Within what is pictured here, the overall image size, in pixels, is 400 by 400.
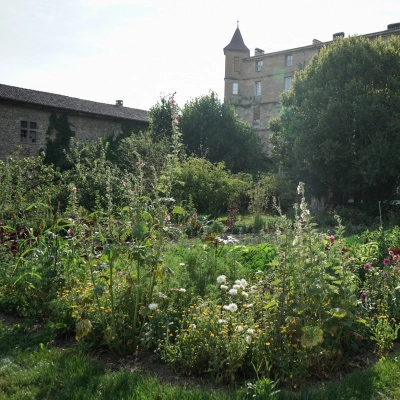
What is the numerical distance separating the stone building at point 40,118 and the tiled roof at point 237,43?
15174 millimetres

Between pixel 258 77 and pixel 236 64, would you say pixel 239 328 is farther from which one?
pixel 236 64

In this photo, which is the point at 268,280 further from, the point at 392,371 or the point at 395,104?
the point at 395,104

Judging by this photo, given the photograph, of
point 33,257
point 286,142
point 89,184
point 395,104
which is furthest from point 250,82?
point 33,257

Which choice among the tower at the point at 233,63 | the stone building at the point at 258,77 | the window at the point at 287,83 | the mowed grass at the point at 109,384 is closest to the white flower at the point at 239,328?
the mowed grass at the point at 109,384

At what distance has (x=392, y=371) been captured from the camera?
3568mm

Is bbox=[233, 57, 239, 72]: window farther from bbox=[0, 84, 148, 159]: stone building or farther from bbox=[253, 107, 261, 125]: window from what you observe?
bbox=[0, 84, 148, 159]: stone building

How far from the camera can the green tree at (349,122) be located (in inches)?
761

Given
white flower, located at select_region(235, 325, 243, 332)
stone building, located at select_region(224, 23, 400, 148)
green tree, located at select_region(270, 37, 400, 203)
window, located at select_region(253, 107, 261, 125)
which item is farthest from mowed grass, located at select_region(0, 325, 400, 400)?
window, located at select_region(253, 107, 261, 125)

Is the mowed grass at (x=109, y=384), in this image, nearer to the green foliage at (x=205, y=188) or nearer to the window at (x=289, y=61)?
the green foliage at (x=205, y=188)

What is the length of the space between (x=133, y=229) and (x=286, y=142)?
20787 millimetres

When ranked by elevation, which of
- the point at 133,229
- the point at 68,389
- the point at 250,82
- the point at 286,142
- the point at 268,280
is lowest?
the point at 68,389

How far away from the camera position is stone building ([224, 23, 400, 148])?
39.2 meters

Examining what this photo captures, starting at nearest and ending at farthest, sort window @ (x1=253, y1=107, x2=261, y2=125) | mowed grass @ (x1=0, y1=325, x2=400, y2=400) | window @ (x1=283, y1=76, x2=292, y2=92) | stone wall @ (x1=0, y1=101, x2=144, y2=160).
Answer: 1. mowed grass @ (x1=0, y1=325, x2=400, y2=400)
2. stone wall @ (x1=0, y1=101, x2=144, y2=160)
3. window @ (x1=283, y1=76, x2=292, y2=92)
4. window @ (x1=253, y1=107, x2=261, y2=125)

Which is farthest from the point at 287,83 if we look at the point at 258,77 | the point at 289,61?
the point at 258,77
